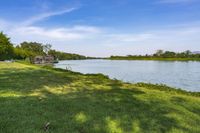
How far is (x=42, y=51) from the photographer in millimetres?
155375

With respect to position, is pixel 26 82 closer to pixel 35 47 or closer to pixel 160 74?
pixel 160 74

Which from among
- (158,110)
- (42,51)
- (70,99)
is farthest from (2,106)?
(42,51)

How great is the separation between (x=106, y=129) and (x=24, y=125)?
6.43ft

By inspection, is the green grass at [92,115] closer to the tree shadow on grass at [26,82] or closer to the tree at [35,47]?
the tree shadow on grass at [26,82]

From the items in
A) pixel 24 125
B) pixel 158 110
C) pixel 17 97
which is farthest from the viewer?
A: pixel 17 97

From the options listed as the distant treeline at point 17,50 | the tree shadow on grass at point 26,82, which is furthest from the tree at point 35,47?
the tree shadow on grass at point 26,82

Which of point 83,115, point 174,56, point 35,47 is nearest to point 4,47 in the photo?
point 83,115

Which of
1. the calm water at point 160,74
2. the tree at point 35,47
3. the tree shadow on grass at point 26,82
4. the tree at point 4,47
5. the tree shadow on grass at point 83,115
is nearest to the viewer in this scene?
the tree shadow on grass at point 83,115

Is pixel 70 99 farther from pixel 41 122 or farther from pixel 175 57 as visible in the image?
pixel 175 57

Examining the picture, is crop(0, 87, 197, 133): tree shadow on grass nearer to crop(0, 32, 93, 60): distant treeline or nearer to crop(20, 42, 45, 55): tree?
crop(0, 32, 93, 60): distant treeline

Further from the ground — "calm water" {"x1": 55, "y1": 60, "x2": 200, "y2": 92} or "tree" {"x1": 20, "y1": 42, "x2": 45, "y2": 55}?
"tree" {"x1": 20, "y1": 42, "x2": 45, "y2": 55}

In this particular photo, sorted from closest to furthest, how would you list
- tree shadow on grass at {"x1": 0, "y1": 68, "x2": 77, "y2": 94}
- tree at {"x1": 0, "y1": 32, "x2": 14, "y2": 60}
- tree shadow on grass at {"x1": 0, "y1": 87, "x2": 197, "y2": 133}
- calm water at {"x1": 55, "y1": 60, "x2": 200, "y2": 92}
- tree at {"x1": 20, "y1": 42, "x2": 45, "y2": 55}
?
tree shadow on grass at {"x1": 0, "y1": 87, "x2": 197, "y2": 133} < tree shadow on grass at {"x1": 0, "y1": 68, "x2": 77, "y2": 94} < calm water at {"x1": 55, "y1": 60, "x2": 200, "y2": 92} < tree at {"x1": 0, "y1": 32, "x2": 14, "y2": 60} < tree at {"x1": 20, "y1": 42, "x2": 45, "y2": 55}

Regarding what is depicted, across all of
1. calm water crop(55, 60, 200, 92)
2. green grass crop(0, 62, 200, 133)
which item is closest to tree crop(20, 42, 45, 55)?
calm water crop(55, 60, 200, 92)

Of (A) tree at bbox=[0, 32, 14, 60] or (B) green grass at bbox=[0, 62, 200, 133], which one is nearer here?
(B) green grass at bbox=[0, 62, 200, 133]
